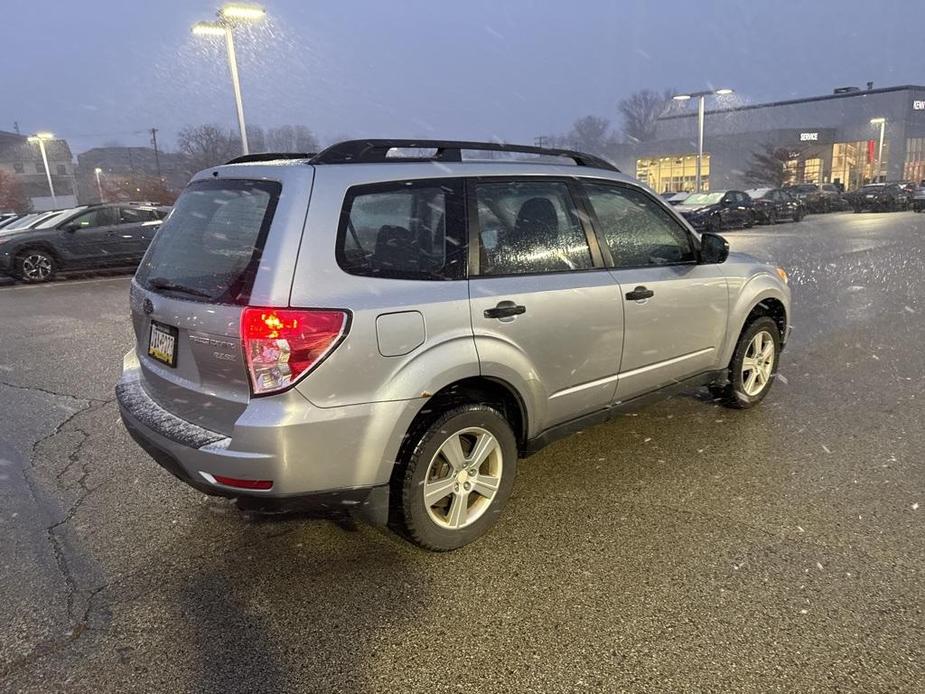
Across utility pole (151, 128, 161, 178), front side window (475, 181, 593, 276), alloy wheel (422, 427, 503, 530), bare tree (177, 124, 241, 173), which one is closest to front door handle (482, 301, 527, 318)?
front side window (475, 181, 593, 276)

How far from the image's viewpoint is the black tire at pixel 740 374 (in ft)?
15.3

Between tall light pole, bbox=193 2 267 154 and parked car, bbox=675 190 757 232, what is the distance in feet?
47.0

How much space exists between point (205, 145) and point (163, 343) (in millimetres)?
46222

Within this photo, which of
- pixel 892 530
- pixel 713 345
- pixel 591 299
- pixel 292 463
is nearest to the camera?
pixel 292 463

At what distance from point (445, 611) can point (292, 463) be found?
86cm

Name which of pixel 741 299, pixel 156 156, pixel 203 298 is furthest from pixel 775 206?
pixel 156 156

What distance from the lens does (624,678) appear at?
2324 mm

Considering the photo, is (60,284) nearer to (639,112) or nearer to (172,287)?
(172,287)

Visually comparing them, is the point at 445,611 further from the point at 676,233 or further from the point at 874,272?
the point at 874,272

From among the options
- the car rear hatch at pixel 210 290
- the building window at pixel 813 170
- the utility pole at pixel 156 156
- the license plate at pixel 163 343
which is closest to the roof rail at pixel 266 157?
the car rear hatch at pixel 210 290

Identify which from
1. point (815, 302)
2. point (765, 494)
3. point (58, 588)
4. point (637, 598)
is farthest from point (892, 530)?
point (815, 302)

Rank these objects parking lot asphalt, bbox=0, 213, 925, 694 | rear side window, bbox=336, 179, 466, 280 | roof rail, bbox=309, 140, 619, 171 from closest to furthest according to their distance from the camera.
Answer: parking lot asphalt, bbox=0, 213, 925, 694, rear side window, bbox=336, 179, 466, 280, roof rail, bbox=309, 140, 619, 171

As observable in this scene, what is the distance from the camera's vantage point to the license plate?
3008 millimetres

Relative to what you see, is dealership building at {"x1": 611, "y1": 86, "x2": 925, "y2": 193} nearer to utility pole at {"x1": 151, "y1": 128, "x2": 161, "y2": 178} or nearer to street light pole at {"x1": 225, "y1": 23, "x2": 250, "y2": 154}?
utility pole at {"x1": 151, "y1": 128, "x2": 161, "y2": 178}
